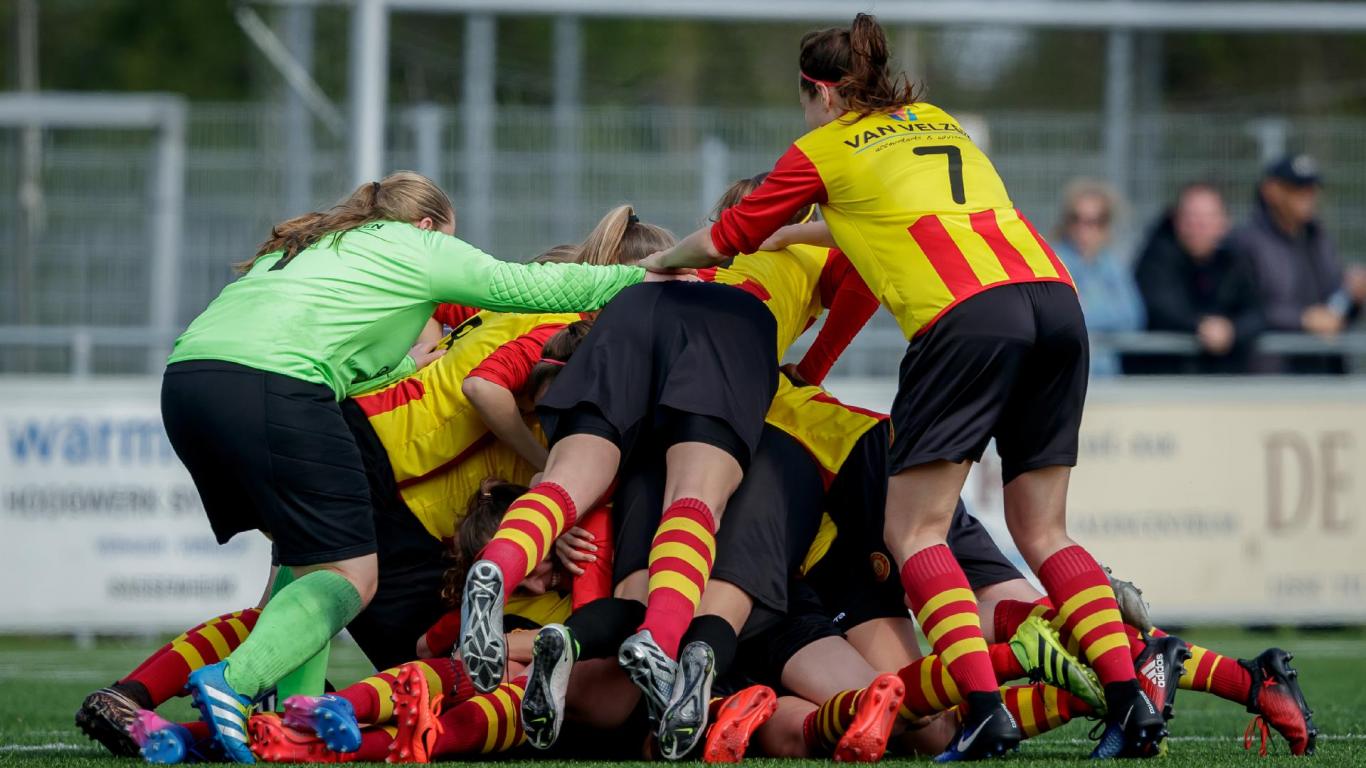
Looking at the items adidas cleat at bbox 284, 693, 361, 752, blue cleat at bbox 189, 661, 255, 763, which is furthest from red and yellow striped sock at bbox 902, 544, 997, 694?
blue cleat at bbox 189, 661, 255, 763

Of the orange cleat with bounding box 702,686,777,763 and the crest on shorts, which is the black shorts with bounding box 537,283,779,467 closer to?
the crest on shorts

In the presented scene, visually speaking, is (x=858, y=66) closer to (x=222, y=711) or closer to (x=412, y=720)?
(x=412, y=720)

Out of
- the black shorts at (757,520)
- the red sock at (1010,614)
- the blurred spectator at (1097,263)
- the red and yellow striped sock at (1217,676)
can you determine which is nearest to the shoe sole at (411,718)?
the black shorts at (757,520)

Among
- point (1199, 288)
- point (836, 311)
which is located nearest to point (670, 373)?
point (836, 311)

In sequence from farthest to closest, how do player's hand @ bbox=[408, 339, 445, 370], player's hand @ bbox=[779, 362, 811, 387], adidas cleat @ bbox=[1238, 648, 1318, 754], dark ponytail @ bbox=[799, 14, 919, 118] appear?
player's hand @ bbox=[408, 339, 445, 370] < player's hand @ bbox=[779, 362, 811, 387] < dark ponytail @ bbox=[799, 14, 919, 118] < adidas cleat @ bbox=[1238, 648, 1318, 754]

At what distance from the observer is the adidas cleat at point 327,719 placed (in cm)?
412

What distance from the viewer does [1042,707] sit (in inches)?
177

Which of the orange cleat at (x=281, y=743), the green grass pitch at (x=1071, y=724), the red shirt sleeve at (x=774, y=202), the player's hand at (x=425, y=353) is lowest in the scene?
the green grass pitch at (x=1071, y=724)

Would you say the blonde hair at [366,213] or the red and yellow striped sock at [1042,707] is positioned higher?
the blonde hair at [366,213]

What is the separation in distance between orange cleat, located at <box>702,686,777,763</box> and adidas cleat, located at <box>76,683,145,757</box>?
1.46 m

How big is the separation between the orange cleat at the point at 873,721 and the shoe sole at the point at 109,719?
1.79 metres

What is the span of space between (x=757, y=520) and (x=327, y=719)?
1.33m

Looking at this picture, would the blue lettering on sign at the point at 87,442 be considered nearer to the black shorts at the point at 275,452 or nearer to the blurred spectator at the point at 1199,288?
the black shorts at the point at 275,452

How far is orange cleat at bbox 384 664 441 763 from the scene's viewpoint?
4227 mm
